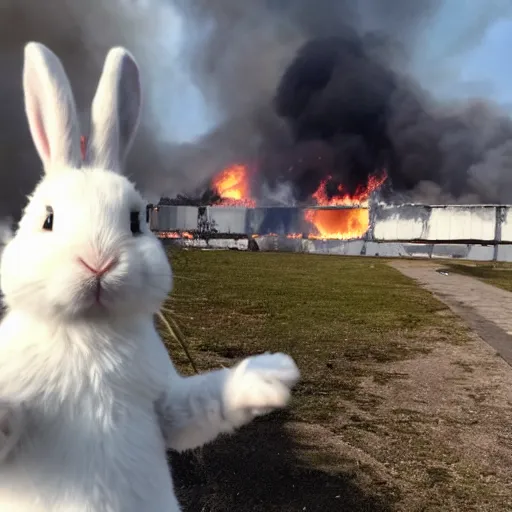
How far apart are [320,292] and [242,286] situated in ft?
3.53

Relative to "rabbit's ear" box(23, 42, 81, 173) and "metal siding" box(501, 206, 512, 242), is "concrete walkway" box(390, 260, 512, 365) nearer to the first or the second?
"rabbit's ear" box(23, 42, 81, 173)

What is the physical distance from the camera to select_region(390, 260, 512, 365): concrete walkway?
16.3 ft

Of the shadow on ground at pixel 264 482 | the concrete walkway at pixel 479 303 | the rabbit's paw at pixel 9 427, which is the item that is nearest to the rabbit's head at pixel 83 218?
the rabbit's paw at pixel 9 427

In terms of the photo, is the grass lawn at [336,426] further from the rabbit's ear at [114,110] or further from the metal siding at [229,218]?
the metal siding at [229,218]

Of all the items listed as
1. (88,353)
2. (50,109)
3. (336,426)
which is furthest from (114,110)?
(336,426)

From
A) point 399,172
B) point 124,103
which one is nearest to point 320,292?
point 124,103

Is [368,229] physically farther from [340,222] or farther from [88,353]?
[88,353]

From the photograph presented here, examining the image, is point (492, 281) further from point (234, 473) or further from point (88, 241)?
point (88, 241)

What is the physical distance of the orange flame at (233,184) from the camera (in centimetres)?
2558

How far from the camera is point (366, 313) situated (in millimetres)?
5996

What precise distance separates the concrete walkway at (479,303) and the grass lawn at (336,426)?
0.94ft

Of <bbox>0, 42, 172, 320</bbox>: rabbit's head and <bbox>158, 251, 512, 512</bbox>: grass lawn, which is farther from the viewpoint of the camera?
<bbox>158, 251, 512, 512</bbox>: grass lawn

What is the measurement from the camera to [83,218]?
2.92 ft

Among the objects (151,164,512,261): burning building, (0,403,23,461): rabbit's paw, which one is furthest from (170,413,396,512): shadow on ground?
(151,164,512,261): burning building
